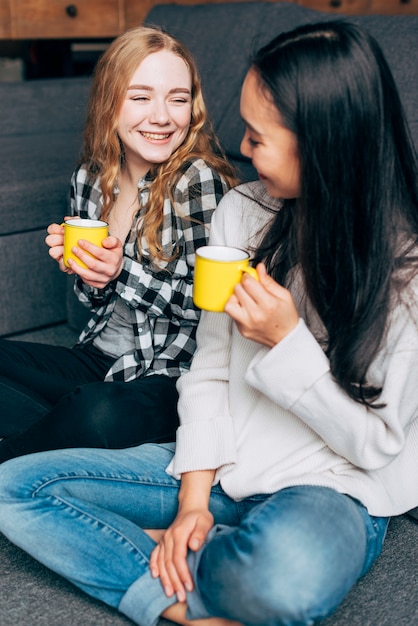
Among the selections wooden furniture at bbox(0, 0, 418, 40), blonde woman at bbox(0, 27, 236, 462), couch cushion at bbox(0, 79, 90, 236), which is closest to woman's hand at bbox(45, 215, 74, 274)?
blonde woman at bbox(0, 27, 236, 462)

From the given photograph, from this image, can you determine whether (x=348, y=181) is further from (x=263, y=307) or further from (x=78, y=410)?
(x=78, y=410)

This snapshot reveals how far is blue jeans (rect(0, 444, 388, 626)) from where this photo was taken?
40.1 inches

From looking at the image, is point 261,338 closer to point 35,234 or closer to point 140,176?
point 140,176

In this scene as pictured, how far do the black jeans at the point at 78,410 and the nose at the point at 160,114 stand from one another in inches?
18.4

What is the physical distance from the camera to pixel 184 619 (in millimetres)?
1140

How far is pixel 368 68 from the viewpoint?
101 cm

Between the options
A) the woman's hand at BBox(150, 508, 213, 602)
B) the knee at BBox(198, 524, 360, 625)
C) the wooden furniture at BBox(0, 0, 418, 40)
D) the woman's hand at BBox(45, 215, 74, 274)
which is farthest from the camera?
the wooden furniture at BBox(0, 0, 418, 40)

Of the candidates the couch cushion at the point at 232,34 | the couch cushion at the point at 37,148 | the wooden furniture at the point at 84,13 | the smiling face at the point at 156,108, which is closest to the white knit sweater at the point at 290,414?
the smiling face at the point at 156,108

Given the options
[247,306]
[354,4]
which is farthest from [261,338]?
[354,4]

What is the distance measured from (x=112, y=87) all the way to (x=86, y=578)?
2.85 ft

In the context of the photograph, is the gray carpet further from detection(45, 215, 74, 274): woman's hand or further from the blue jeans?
detection(45, 215, 74, 274): woman's hand

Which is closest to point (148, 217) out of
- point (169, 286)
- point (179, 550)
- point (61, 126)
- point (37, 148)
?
point (169, 286)

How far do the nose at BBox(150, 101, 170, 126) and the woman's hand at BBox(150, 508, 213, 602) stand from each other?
713 millimetres

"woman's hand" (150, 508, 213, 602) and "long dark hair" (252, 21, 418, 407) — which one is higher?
"long dark hair" (252, 21, 418, 407)
